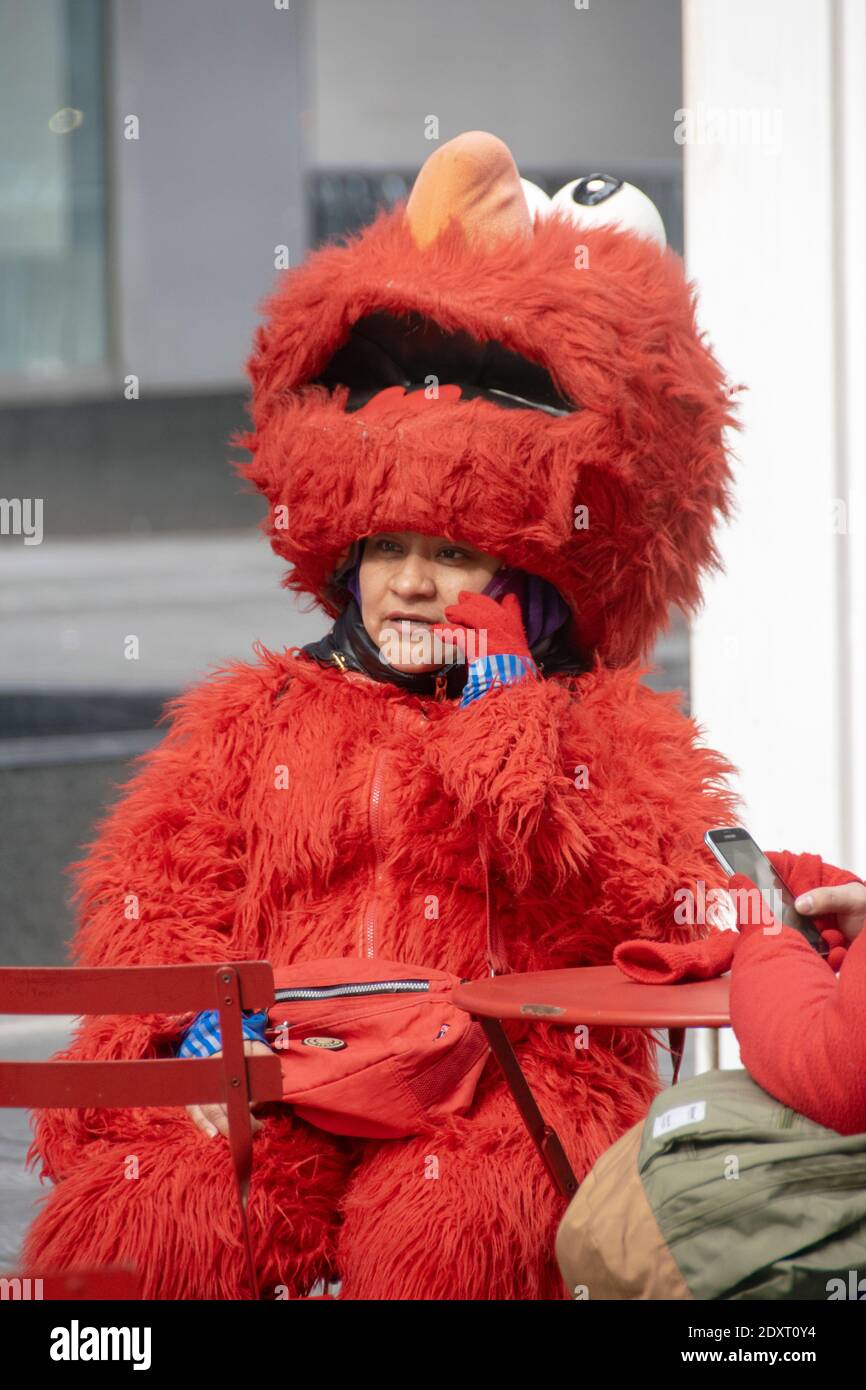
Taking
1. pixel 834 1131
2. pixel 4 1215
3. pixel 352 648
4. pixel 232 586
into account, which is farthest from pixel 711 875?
pixel 232 586

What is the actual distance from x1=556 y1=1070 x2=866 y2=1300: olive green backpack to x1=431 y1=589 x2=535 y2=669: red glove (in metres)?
0.85

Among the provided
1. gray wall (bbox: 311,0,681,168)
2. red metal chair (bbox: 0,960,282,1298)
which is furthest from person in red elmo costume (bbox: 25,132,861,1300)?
gray wall (bbox: 311,0,681,168)

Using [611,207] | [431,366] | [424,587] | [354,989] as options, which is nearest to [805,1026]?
[354,989]

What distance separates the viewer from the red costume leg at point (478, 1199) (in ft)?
7.47

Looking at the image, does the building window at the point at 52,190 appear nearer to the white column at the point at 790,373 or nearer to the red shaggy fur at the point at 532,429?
the white column at the point at 790,373

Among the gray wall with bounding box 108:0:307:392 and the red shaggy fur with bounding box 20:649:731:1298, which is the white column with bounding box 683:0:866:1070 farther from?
the gray wall with bounding box 108:0:307:392

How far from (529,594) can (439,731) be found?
28cm

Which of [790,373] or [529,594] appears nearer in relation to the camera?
[529,594]

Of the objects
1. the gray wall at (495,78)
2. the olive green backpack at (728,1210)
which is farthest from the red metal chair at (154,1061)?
the gray wall at (495,78)

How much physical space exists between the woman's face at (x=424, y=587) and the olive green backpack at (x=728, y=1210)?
3.13ft

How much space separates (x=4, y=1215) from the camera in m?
3.31

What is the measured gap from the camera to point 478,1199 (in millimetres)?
2320

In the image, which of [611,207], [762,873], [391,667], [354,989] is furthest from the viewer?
[611,207]

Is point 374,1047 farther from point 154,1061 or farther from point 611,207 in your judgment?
point 611,207
